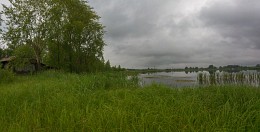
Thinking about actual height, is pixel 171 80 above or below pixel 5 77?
below

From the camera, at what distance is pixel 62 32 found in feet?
115

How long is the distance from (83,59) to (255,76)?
990 inches

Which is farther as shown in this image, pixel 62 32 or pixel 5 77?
pixel 62 32

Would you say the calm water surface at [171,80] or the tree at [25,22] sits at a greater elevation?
the tree at [25,22]

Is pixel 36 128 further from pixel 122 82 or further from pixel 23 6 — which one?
pixel 23 6

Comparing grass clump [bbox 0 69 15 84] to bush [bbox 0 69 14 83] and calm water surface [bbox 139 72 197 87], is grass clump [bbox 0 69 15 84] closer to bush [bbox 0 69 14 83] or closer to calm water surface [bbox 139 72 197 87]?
bush [bbox 0 69 14 83]

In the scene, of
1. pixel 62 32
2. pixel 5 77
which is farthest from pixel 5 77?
pixel 62 32

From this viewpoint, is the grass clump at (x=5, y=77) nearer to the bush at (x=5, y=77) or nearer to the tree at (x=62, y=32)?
the bush at (x=5, y=77)

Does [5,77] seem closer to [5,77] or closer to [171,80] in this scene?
[5,77]

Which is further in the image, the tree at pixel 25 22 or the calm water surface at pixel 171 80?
the tree at pixel 25 22

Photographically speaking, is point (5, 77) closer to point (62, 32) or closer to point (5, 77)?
point (5, 77)

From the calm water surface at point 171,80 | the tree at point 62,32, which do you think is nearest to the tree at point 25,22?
the tree at point 62,32

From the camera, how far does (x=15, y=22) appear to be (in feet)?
126

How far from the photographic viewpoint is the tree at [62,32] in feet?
116
